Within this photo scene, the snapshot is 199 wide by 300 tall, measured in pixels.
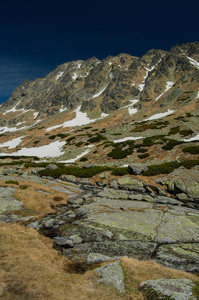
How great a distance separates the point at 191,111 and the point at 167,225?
77251mm

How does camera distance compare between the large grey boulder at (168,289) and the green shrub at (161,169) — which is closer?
the large grey boulder at (168,289)

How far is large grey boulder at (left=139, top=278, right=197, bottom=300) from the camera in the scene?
4.59 metres

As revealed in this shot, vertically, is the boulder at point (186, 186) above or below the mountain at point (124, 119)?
below

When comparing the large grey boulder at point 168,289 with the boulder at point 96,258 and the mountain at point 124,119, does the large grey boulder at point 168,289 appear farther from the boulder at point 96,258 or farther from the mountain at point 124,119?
the mountain at point 124,119

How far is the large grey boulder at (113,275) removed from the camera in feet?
18.2

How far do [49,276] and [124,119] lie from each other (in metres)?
97.0

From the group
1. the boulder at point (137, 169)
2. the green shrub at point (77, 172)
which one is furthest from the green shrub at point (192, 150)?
the green shrub at point (77, 172)

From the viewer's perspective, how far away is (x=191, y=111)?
74.9 meters

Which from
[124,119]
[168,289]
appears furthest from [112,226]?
[124,119]

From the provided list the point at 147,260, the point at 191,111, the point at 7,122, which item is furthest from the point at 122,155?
the point at 7,122

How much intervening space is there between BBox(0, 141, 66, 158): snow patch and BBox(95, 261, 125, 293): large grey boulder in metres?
51.8

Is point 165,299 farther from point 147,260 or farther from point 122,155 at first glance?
point 122,155

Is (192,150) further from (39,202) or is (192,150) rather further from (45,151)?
(45,151)

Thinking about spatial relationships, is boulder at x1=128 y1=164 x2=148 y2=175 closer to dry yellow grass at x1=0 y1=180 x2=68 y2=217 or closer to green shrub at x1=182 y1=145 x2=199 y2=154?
green shrub at x1=182 y1=145 x2=199 y2=154
